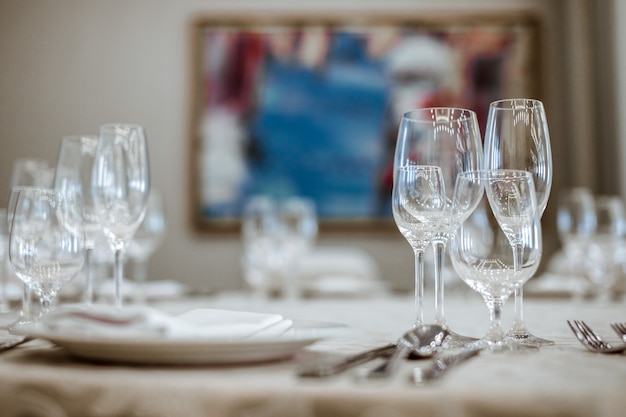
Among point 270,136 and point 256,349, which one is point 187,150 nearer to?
point 270,136

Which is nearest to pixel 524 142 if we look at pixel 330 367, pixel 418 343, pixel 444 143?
pixel 444 143

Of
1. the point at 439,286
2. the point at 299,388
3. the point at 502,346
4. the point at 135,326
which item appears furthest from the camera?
the point at 439,286

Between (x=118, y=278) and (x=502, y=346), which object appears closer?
(x=502, y=346)

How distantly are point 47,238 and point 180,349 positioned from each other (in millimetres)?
306

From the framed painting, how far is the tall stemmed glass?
3.99m

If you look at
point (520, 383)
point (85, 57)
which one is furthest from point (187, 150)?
point (520, 383)

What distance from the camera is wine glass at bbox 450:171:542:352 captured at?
80 centimetres

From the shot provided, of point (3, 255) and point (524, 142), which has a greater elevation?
point (524, 142)

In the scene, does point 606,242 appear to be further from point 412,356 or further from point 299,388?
point 299,388

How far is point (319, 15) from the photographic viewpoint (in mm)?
5160

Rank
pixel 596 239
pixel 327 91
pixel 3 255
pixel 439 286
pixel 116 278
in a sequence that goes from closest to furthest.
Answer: pixel 439 286
pixel 116 278
pixel 3 255
pixel 596 239
pixel 327 91

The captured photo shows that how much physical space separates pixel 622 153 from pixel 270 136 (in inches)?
91.5

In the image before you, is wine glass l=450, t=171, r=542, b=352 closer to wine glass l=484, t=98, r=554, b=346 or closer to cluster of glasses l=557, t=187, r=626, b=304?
wine glass l=484, t=98, r=554, b=346

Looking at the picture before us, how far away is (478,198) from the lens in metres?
0.87
